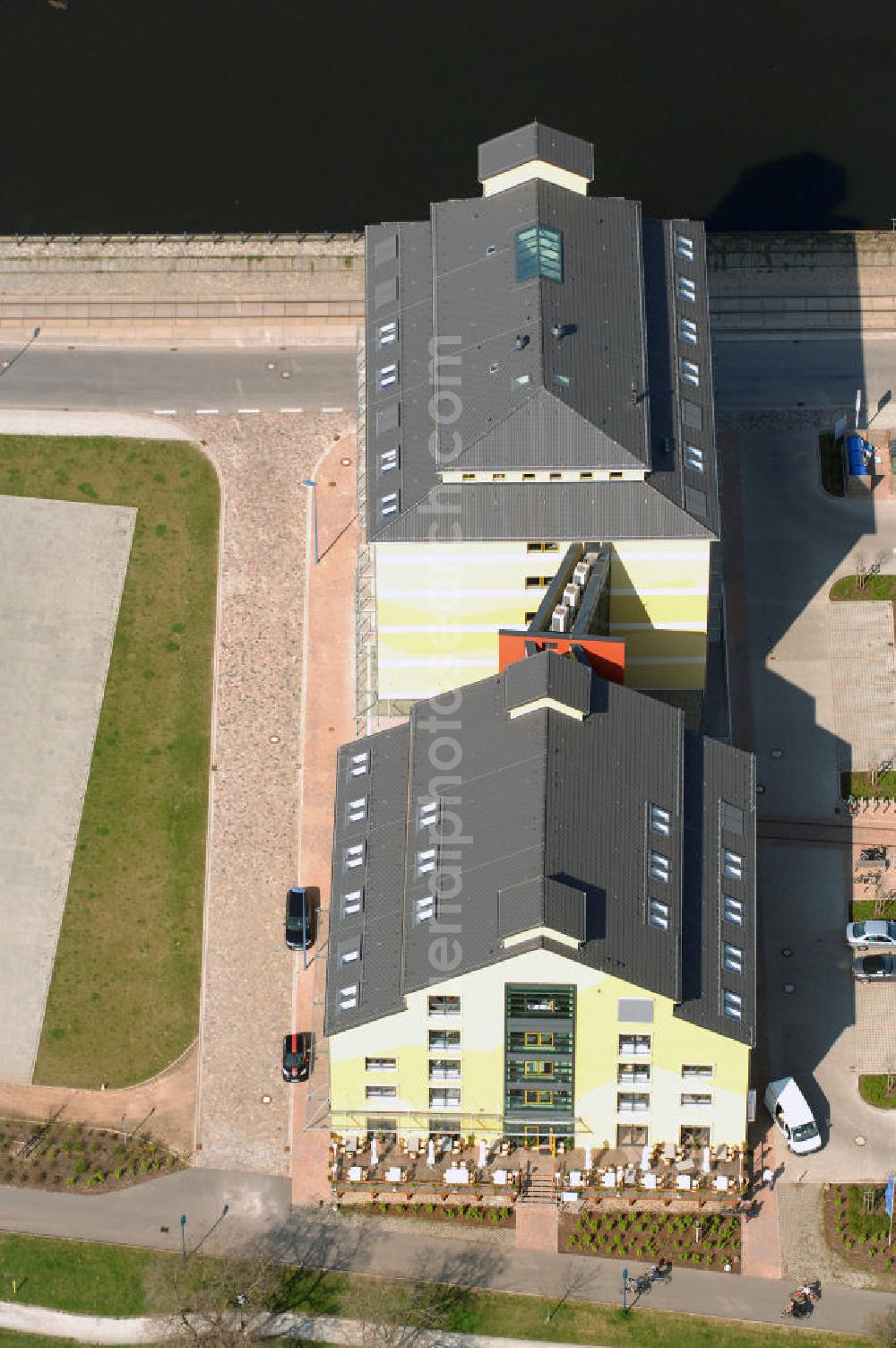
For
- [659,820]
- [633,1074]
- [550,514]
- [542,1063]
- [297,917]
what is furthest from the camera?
[297,917]

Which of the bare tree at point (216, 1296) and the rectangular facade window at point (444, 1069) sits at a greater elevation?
the rectangular facade window at point (444, 1069)

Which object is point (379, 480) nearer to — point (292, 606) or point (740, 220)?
point (292, 606)

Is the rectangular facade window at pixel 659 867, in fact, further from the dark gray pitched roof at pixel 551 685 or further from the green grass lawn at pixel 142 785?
the green grass lawn at pixel 142 785

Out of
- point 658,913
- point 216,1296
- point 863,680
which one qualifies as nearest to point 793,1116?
point 658,913

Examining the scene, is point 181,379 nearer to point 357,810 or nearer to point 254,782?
point 254,782

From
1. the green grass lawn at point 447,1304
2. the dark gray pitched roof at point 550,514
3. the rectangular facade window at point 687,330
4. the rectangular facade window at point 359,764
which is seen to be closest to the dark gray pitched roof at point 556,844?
the rectangular facade window at point 359,764

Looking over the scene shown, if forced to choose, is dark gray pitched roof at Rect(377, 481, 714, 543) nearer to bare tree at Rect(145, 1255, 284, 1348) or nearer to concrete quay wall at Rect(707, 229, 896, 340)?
concrete quay wall at Rect(707, 229, 896, 340)
